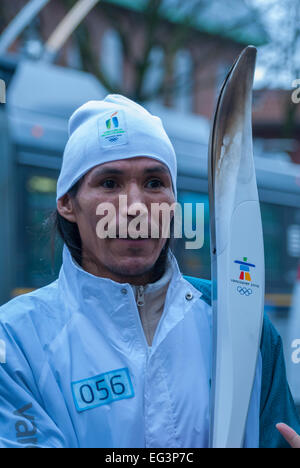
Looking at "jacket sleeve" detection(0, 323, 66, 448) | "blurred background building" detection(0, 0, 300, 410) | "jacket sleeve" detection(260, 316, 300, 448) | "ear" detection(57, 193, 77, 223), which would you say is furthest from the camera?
"blurred background building" detection(0, 0, 300, 410)

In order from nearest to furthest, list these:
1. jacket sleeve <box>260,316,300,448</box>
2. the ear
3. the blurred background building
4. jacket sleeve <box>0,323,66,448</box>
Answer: jacket sleeve <box>0,323,66,448</box> → jacket sleeve <box>260,316,300,448</box> → the ear → the blurred background building

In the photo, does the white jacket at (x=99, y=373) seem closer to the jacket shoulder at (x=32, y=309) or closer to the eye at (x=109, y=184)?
the jacket shoulder at (x=32, y=309)

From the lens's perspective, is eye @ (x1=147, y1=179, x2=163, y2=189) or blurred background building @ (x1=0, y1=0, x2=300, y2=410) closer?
eye @ (x1=147, y1=179, x2=163, y2=189)

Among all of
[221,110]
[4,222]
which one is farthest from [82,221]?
[4,222]

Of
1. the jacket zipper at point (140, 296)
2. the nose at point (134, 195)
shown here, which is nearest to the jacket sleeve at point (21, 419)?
the jacket zipper at point (140, 296)

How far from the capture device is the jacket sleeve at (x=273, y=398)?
4.36 feet

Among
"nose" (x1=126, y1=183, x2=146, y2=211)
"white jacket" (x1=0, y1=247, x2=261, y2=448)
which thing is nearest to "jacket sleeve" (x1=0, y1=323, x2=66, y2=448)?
"white jacket" (x1=0, y1=247, x2=261, y2=448)

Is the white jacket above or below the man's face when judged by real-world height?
below

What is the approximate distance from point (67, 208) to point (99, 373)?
377mm

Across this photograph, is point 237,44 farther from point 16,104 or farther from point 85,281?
point 85,281

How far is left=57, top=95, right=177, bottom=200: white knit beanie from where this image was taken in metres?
1.34

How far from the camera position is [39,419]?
48.5 inches

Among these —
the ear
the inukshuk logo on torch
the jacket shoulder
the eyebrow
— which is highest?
the eyebrow

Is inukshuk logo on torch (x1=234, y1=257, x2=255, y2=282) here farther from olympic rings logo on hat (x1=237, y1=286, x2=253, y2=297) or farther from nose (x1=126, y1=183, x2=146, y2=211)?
nose (x1=126, y1=183, x2=146, y2=211)
